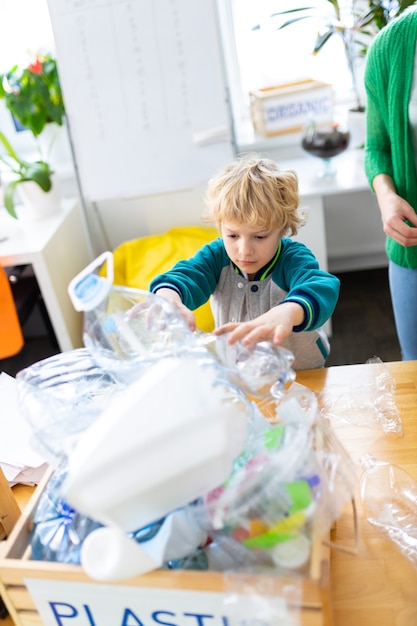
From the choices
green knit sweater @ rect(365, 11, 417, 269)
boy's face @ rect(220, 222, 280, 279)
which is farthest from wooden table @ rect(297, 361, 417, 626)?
green knit sweater @ rect(365, 11, 417, 269)

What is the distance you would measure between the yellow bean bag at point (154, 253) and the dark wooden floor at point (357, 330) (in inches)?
23.6

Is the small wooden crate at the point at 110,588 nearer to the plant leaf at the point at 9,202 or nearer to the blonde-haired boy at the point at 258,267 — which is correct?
the blonde-haired boy at the point at 258,267

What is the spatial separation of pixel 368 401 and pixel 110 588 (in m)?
0.55

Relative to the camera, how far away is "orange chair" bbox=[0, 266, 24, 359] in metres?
1.88

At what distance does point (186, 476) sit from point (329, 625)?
24cm

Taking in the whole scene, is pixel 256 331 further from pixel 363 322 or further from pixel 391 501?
pixel 363 322

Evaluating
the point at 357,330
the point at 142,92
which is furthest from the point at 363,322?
the point at 142,92

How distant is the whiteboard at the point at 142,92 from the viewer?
1.92m

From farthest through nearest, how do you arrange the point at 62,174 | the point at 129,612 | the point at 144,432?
the point at 62,174 < the point at 129,612 < the point at 144,432

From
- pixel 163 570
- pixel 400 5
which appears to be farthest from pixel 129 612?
pixel 400 5

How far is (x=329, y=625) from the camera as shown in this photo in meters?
0.59

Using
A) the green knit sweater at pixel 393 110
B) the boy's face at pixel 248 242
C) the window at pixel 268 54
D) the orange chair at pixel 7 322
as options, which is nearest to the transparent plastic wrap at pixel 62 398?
the boy's face at pixel 248 242

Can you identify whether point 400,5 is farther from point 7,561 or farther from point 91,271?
point 7,561

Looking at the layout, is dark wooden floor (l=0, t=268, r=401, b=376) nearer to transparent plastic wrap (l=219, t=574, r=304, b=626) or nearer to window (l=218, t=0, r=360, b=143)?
window (l=218, t=0, r=360, b=143)
